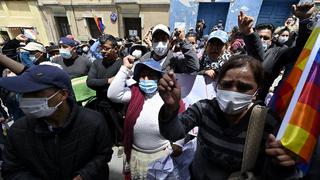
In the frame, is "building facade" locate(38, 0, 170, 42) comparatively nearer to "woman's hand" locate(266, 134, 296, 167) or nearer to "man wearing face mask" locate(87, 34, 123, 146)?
"man wearing face mask" locate(87, 34, 123, 146)

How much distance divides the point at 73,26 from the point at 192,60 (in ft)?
52.7

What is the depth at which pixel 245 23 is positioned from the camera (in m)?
1.60

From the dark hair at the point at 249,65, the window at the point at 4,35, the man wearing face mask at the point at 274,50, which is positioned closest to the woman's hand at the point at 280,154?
the dark hair at the point at 249,65

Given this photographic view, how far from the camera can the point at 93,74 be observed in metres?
2.82

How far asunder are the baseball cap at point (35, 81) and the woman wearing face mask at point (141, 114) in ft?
2.17

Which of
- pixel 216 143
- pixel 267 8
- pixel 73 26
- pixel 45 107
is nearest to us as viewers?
pixel 216 143

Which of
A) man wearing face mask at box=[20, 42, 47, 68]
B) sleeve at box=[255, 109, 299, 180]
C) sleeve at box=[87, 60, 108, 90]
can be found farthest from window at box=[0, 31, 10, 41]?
sleeve at box=[255, 109, 299, 180]

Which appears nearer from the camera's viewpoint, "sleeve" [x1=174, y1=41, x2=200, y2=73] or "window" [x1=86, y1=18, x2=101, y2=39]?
"sleeve" [x1=174, y1=41, x2=200, y2=73]

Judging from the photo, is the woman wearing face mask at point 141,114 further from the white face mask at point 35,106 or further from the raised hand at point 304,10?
the raised hand at point 304,10

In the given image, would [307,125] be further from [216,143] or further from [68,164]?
[68,164]

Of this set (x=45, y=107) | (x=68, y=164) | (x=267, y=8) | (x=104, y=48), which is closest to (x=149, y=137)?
(x=68, y=164)

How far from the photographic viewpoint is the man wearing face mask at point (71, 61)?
A: 326 cm

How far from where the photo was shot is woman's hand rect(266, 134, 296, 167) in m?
0.95

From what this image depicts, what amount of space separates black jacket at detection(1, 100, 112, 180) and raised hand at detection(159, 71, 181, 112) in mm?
774
